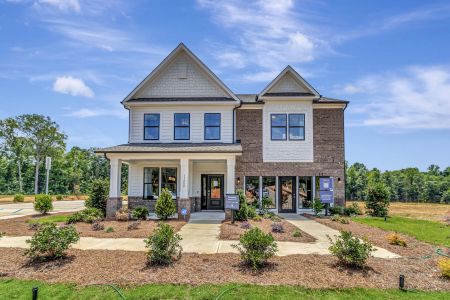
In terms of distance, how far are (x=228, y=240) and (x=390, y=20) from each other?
11.8 m

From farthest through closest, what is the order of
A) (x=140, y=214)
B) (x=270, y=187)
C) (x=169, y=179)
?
(x=270, y=187) < (x=169, y=179) < (x=140, y=214)

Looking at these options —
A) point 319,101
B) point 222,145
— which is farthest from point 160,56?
point 319,101

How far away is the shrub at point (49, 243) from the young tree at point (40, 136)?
45.3 m

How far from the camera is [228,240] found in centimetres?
1055

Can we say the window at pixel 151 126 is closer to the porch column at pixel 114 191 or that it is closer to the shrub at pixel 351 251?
the porch column at pixel 114 191

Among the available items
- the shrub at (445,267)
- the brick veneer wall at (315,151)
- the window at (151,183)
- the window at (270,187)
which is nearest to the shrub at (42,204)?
the window at (151,183)

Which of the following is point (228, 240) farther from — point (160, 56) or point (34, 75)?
point (34, 75)

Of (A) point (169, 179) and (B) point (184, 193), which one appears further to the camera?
(A) point (169, 179)

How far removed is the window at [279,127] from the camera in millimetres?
18922

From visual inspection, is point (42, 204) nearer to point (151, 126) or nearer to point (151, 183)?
point (151, 183)

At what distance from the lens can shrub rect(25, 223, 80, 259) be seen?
7814 mm

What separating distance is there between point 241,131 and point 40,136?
141 feet

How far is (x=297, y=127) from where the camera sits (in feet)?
61.8

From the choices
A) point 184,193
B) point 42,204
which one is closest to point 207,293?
point 184,193
